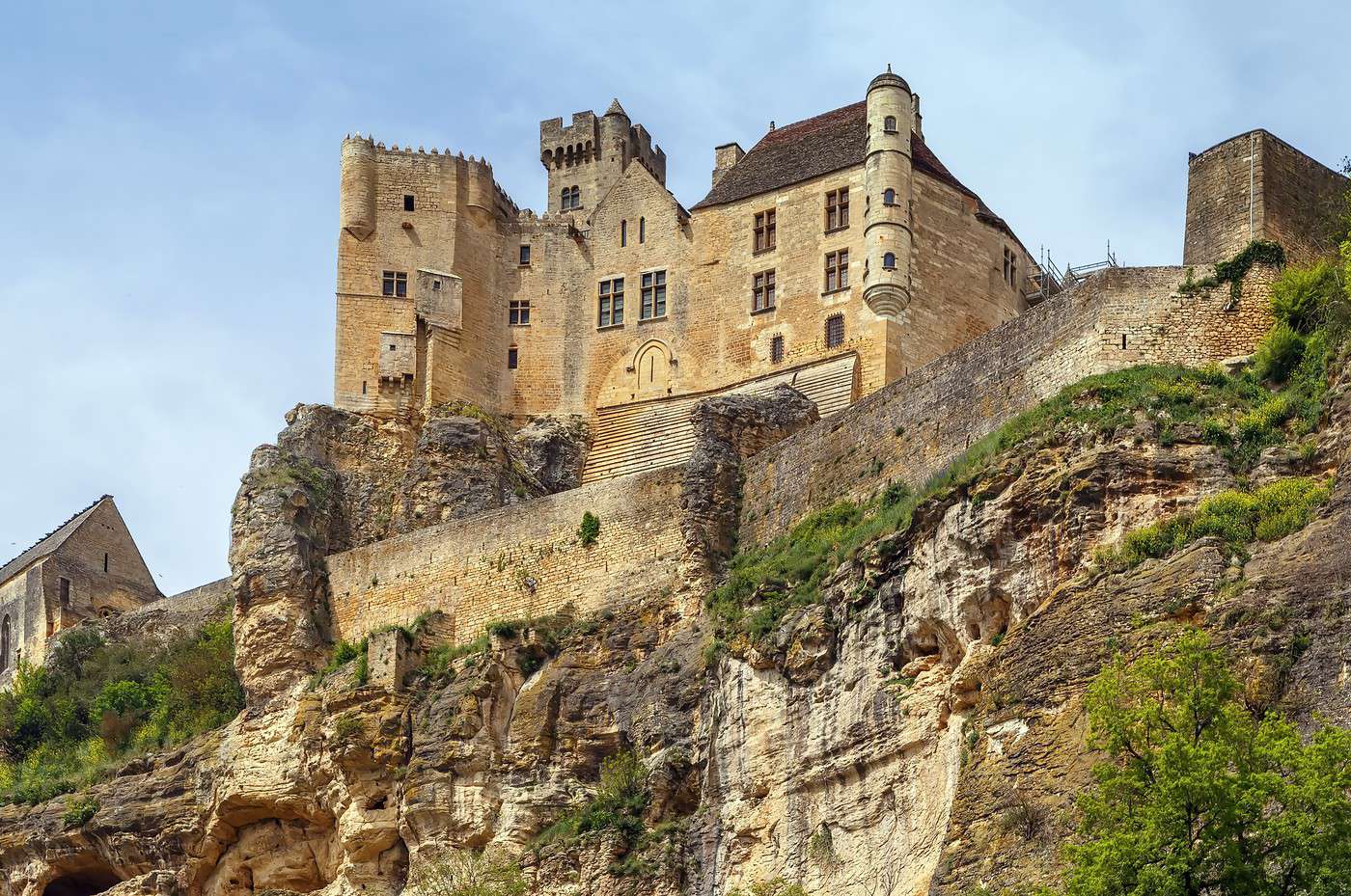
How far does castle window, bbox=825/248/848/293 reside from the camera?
5678 cm

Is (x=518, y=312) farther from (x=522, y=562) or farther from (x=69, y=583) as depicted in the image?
(x=69, y=583)

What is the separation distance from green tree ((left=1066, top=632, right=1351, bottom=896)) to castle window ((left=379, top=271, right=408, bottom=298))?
119 feet

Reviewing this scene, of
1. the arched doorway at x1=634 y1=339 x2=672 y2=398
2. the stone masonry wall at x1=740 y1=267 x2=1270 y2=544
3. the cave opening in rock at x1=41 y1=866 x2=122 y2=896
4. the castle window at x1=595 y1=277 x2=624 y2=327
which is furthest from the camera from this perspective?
the castle window at x1=595 y1=277 x2=624 y2=327

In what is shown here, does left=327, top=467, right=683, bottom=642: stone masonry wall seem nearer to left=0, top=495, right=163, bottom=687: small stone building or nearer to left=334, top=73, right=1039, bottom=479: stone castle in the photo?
left=334, top=73, right=1039, bottom=479: stone castle

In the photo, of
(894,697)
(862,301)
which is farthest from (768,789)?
(862,301)

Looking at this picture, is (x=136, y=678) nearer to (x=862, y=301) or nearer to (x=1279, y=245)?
(x=862, y=301)

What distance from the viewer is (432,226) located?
62.4 m

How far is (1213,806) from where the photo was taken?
26.5m

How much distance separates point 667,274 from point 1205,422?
82.8 ft

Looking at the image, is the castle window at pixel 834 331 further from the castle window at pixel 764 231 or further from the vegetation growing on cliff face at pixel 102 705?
the vegetation growing on cliff face at pixel 102 705

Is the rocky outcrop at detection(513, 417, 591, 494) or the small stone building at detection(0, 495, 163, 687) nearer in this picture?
the rocky outcrop at detection(513, 417, 591, 494)

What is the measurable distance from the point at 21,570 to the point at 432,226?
54.0 feet

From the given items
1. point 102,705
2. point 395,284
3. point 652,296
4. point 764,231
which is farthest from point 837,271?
point 102,705

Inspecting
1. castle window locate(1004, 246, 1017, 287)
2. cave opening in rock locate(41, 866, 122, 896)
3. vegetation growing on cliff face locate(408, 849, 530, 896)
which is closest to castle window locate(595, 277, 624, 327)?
castle window locate(1004, 246, 1017, 287)
